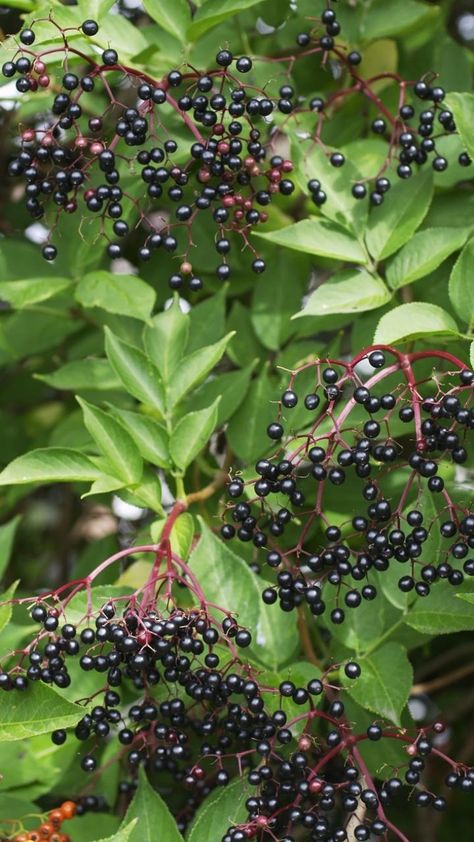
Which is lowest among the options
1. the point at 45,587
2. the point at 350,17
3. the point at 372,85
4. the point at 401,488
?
the point at 45,587

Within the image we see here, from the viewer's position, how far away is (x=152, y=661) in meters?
1.86

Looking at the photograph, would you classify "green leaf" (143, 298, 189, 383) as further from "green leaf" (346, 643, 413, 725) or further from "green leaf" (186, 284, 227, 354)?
"green leaf" (346, 643, 413, 725)

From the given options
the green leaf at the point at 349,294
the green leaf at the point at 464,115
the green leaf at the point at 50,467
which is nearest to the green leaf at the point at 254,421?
the green leaf at the point at 349,294

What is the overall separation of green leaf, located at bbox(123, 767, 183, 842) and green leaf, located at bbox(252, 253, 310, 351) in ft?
3.24

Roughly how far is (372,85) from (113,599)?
1.42m

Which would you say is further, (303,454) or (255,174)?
(255,174)

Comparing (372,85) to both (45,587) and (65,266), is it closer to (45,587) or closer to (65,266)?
(65,266)

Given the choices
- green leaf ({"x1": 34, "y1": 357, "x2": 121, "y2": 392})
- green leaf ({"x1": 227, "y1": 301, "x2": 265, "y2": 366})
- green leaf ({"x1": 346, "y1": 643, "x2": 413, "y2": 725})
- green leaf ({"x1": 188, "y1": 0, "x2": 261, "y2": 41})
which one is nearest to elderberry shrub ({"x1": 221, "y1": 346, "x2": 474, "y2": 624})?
green leaf ({"x1": 346, "y1": 643, "x2": 413, "y2": 725})

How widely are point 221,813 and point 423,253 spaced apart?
1130 millimetres

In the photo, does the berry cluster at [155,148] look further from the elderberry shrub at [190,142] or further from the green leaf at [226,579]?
the green leaf at [226,579]

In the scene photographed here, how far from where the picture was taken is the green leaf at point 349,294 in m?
2.16

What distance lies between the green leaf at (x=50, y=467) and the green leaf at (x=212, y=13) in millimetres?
891

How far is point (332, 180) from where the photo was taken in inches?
91.2

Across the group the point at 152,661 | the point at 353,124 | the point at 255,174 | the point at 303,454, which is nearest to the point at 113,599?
the point at 152,661
